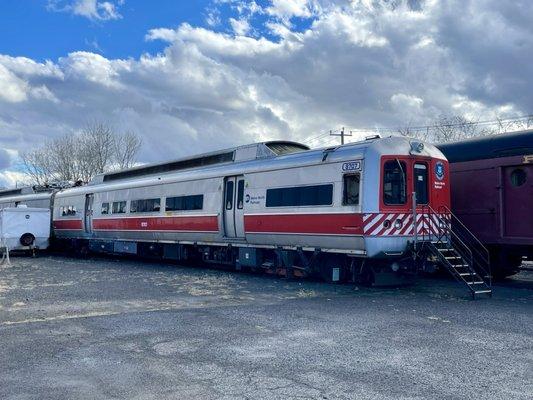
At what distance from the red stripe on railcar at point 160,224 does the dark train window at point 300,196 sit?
116 inches

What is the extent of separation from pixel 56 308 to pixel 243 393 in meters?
6.35

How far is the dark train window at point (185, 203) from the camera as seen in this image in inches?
720

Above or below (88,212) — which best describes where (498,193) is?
above

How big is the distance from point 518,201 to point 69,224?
2177 centimetres

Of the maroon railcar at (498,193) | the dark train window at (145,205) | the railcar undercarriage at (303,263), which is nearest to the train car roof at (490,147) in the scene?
the maroon railcar at (498,193)

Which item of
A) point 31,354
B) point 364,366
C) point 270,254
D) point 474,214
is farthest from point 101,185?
point 364,366

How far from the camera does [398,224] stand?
12.7m

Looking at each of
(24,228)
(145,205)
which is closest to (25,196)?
(24,228)

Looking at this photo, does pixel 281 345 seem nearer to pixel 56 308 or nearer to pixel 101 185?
pixel 56 308

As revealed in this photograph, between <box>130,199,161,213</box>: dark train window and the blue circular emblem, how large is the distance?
35.3 ft

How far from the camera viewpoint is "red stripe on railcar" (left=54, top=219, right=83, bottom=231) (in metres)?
27.0

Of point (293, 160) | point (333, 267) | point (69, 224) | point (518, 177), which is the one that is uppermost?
point (293, 160)

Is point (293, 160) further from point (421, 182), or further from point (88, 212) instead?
point (88, 212)

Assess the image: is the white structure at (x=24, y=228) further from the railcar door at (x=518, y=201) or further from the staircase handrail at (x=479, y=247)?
the railcar door at (x=518, y=201)
